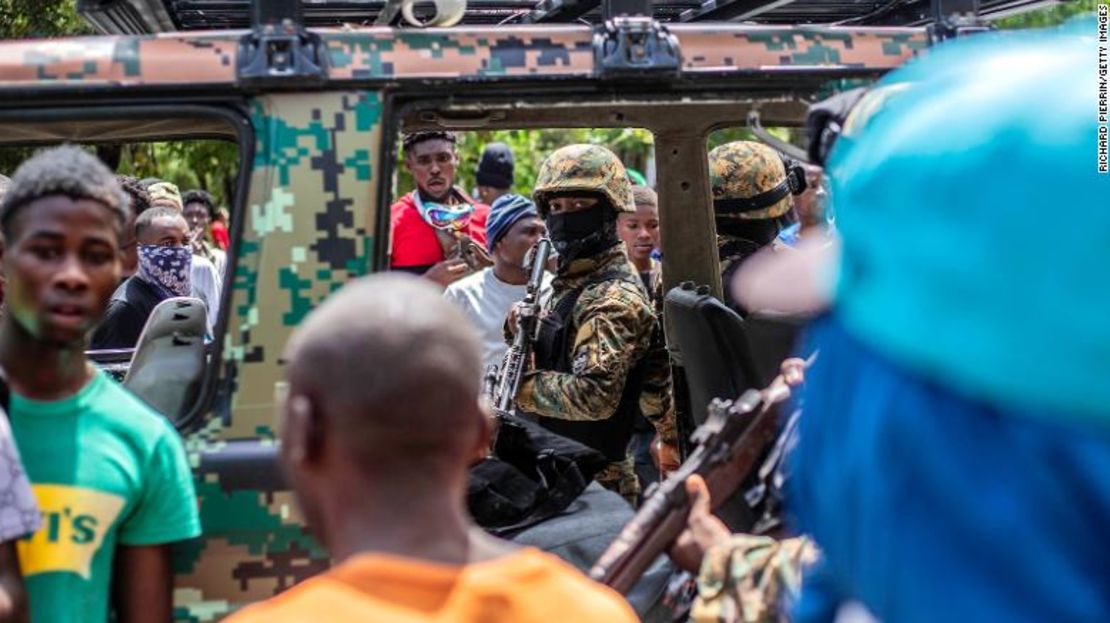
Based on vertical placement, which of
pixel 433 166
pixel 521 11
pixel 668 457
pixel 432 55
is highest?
pixel 521 11

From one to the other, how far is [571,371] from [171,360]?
5.03 ft

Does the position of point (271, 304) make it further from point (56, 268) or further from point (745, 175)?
point (745, 175)

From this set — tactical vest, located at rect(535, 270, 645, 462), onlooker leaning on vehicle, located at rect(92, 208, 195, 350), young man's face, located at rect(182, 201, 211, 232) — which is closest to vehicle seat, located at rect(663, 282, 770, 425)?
tactical vest, located at rect(535, 270, 645, 462)

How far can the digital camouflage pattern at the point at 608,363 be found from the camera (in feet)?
14.2

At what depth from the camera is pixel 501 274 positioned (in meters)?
6.09

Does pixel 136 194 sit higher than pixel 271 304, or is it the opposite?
pixel 136 194

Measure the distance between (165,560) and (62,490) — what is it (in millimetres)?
215

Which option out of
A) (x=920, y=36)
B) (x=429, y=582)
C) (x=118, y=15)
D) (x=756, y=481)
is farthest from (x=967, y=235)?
(x=118, y=15)

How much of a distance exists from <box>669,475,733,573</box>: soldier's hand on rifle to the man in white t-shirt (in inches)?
136

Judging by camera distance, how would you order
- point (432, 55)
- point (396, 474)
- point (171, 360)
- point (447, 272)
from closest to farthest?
point (396, 474) → point (432, 55) → point (171, 360) → point (447, 272)

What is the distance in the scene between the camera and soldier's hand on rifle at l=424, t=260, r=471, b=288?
6.42 m

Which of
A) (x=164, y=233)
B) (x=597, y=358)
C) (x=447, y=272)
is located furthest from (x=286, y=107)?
(x=164, y=233)

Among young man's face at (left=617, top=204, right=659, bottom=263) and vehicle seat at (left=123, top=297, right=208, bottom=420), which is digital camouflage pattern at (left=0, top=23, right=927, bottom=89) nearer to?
vehicle seat at (left=123, top=297, right=208, bottom=420)

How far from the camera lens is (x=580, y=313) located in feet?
14.9
